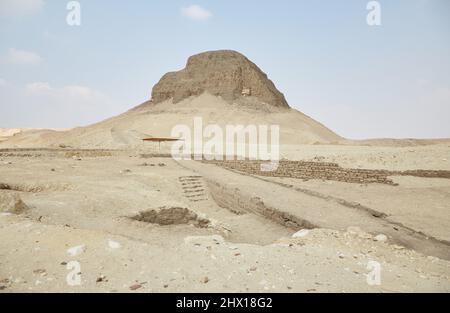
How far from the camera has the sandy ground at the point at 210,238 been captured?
3857 millimetres

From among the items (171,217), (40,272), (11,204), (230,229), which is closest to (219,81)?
(230,229)

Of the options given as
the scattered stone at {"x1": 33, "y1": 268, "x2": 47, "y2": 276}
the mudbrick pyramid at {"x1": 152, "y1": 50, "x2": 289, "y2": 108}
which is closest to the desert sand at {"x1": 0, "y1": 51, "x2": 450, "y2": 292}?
the scattered stone at {"x1": 33, "y1": 268, "x2": 47, "y2": 276}

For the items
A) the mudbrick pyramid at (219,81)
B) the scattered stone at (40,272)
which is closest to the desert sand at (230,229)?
the scattered stone at (40,272)

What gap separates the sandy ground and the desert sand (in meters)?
0.02

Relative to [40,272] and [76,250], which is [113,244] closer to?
[76,250]

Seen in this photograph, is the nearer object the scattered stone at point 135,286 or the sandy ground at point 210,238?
the scattered stone at point 135,286

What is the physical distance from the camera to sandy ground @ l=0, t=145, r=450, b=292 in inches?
152

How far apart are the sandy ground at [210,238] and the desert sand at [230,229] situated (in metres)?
0.02

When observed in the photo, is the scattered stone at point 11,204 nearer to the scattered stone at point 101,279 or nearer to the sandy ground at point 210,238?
the sandy ground at point 210,238

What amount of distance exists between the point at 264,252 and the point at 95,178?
8220mm

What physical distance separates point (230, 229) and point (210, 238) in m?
3.48

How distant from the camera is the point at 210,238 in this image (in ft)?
17.4

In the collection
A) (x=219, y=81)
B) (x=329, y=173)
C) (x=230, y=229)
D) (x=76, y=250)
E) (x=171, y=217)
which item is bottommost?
(x=230, y=229)
